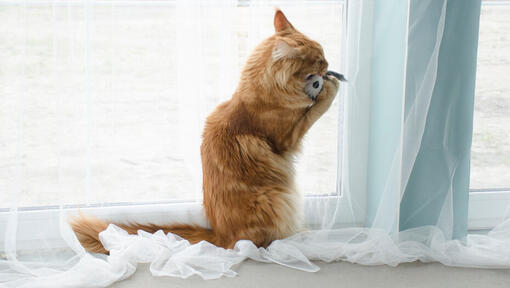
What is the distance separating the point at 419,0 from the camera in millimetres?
1510

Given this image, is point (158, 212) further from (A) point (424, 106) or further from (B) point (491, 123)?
(B) point (491, 123)

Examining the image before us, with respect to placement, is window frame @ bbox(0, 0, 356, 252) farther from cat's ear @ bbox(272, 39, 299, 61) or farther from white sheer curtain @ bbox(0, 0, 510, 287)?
cat's ear @ bbox(272, 39, 299, 61)

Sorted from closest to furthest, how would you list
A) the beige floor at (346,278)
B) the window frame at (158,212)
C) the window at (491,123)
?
the beige floor at (346,278) → the window frame at (158,212) → the window at (491,123)

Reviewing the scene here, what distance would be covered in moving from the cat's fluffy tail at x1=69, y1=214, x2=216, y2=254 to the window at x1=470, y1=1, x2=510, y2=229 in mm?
970

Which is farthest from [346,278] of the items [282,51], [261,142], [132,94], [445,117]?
[132,94]

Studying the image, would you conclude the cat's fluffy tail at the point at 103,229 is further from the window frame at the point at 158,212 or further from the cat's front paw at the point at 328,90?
the cat's front paw at the point at 328,90

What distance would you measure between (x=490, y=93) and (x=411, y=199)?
18.7 inches

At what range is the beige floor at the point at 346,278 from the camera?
1.43 metres

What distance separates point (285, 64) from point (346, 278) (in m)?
0.65

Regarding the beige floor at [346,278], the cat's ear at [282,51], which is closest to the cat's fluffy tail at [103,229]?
the beige floor at [346,278]

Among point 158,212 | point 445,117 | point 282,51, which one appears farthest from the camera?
point 158,212

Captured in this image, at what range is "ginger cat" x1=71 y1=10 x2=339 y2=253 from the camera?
1495 mm

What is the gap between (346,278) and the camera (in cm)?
148

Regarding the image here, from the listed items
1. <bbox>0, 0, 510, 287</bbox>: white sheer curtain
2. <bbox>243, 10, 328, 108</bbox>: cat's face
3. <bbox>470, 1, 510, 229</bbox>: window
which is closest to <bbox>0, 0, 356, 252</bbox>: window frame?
<bbox>0, 0, 510, 287</bbox>: white sheer curtain
